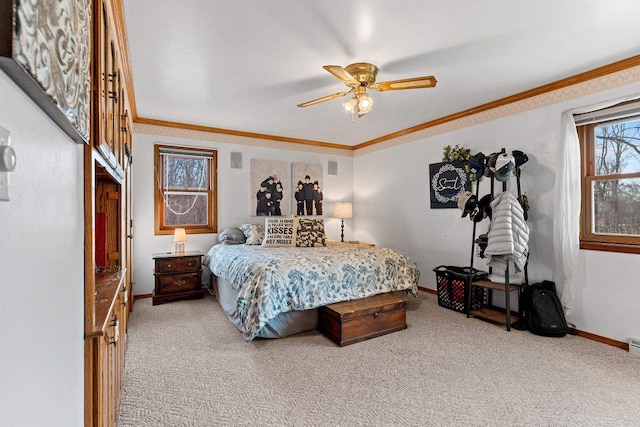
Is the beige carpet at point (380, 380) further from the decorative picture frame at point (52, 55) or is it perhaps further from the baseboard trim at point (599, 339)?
the decorative picture frame at point (52, 55)

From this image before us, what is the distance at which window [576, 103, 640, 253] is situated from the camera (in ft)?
9.29

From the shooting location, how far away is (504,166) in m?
3.26

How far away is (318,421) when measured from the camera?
1851mm

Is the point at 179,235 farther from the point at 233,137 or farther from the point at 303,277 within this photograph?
the point at 303,277

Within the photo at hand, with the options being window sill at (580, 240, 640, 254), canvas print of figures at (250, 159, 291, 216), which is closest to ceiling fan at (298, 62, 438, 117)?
window sill at (580, 240, 640, 254)

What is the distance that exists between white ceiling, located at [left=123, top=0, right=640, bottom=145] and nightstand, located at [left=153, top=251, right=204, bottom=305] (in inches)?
75.0

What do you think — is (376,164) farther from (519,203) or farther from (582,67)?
(582,67)

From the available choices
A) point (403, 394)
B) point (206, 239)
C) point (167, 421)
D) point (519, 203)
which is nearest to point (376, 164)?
point (519, 203)

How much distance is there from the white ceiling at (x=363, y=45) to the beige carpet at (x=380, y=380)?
2460mm

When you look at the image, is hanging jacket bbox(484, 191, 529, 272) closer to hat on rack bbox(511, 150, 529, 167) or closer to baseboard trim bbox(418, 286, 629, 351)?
hat on rack bbox(511, 150, 529, 167)

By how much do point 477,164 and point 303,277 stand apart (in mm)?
2344

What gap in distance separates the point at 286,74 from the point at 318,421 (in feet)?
9.00

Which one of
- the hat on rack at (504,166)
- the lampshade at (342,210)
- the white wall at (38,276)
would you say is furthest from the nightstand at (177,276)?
the hat on rack at (504,166)

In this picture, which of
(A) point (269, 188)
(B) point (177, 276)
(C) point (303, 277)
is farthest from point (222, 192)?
(C) point (303, 277)
